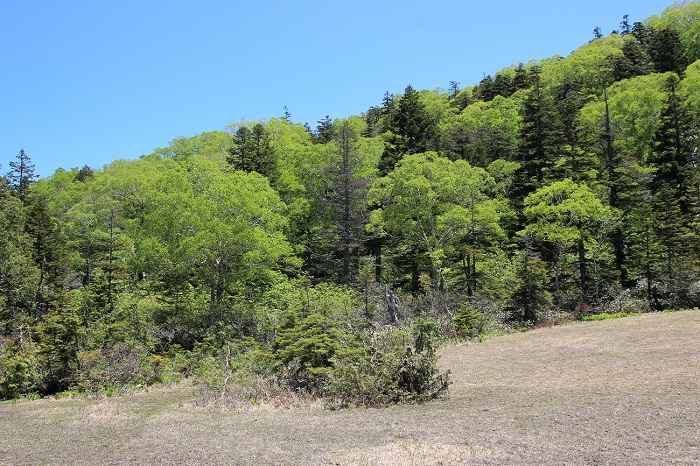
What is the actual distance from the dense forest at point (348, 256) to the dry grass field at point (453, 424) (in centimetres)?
201

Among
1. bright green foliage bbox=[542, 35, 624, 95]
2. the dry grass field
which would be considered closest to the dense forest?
the dry grass field

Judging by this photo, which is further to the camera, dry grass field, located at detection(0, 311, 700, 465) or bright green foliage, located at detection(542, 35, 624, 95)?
bright green foliage, located at detection(542, 35, 624, 95)

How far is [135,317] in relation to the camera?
21922mm

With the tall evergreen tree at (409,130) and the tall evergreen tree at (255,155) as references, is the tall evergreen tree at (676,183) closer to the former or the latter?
the tall evergreen tree at (409,130)

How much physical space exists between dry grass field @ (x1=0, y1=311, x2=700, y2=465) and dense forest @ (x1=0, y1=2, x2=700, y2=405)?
2.01 meters

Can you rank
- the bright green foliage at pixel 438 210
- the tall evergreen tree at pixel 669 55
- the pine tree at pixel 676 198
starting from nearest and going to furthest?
the pine tree at pixel 676 198, the bright green foliage at pixel 438 210, the tall evergreen tree at pixel 669 55

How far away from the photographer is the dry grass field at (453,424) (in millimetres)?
7910

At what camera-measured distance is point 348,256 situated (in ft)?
115

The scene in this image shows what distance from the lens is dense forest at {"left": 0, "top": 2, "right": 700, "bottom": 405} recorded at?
17.4 metres

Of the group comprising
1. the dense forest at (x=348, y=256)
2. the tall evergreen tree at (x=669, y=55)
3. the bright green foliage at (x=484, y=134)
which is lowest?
the dense forest at (x=348, y=256)

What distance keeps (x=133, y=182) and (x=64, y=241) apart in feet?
22.6

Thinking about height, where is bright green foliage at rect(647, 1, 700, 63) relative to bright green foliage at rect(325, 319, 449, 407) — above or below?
above

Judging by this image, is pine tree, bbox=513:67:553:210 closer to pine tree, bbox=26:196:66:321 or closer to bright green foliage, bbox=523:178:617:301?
bright green foliage, bbox=523:178:617:301

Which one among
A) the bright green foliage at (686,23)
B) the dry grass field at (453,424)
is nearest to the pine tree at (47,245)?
the dry grass field at (453,424)
